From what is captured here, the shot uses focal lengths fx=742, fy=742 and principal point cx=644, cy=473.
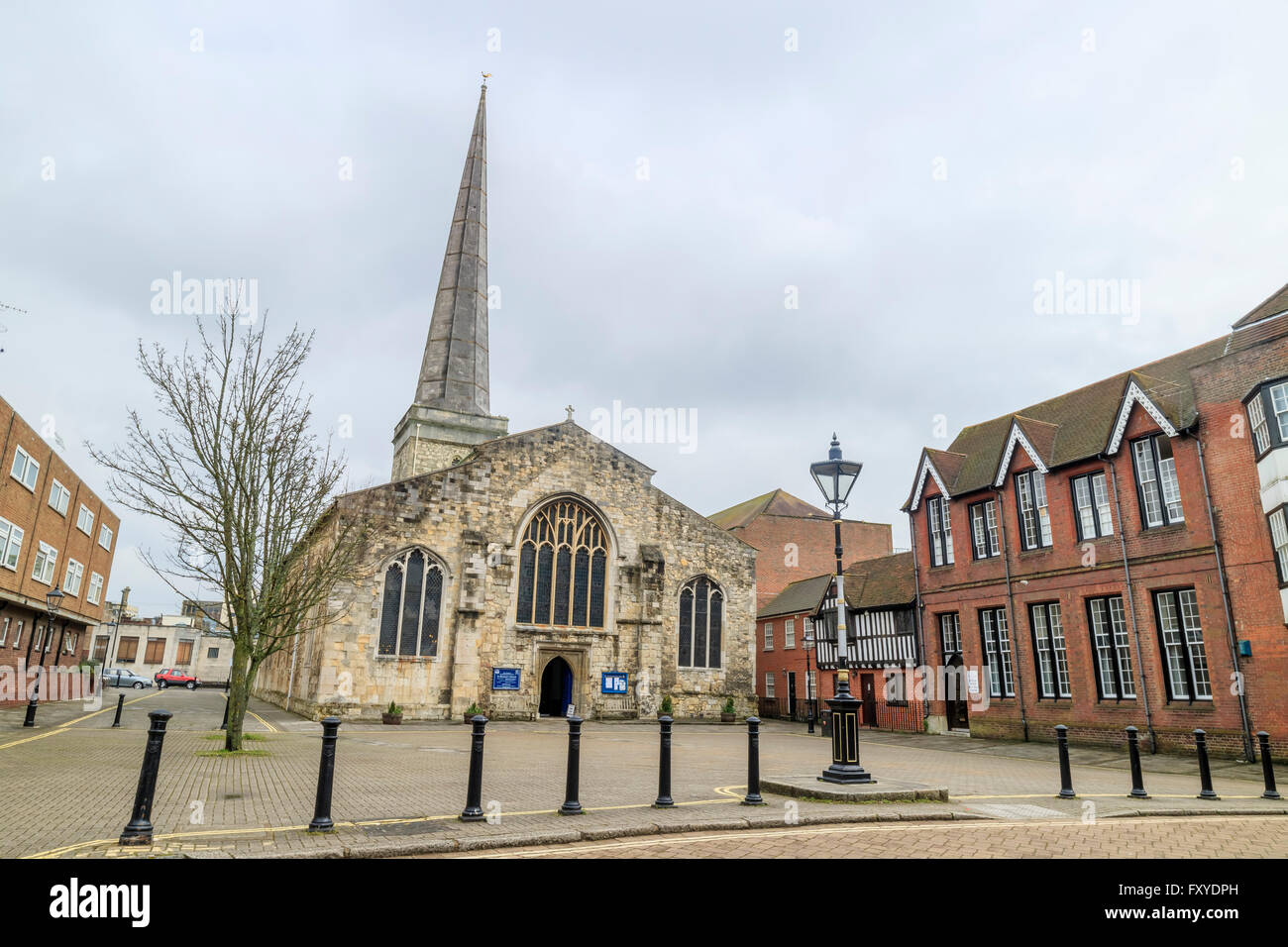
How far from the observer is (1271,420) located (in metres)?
16.5

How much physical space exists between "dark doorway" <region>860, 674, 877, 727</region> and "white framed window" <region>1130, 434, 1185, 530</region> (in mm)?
13068

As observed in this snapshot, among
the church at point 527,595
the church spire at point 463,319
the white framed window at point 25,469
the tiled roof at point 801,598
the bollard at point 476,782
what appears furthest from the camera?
the church spire at point 463,319

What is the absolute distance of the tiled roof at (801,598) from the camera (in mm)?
34719

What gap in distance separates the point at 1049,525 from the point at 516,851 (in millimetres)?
21311

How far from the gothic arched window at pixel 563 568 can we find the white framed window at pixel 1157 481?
63.1ft

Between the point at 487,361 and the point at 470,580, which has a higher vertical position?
the point at 487,361

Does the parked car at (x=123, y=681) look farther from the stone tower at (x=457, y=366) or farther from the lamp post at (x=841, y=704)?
the lamp post at (x=841, y=704)

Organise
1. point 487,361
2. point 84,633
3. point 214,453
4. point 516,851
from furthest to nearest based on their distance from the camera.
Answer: point 84,633 → point 487,361 → point 214,453 → point 516,851

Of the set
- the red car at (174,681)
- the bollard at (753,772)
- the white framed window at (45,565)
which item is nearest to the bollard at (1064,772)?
the bollard at (753,772)

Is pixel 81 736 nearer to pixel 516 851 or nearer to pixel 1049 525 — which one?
pixel 516 851

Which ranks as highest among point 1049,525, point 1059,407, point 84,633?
point 1059,407

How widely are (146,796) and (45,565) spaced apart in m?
31.2

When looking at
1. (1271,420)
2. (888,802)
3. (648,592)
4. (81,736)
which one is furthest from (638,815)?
(648,592)

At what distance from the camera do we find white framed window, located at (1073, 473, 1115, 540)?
21.3 metres
